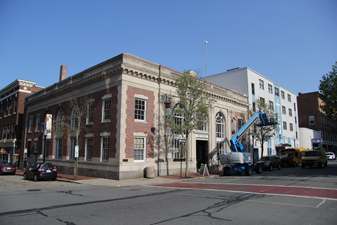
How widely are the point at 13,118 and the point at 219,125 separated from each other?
34279mm

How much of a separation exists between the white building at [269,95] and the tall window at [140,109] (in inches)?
798

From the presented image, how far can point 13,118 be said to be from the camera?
4262cm

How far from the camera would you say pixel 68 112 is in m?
28.0

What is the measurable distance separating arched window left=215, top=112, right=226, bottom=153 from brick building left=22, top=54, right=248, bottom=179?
5.40ft

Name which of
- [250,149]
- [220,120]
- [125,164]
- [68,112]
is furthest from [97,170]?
[250,149]

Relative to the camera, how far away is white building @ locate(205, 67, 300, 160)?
136 feet

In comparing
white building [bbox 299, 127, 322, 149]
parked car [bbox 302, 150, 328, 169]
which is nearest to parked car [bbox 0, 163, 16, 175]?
parked car [bbox 302, 150, 328, 169]

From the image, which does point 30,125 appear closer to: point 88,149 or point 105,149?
point 88,149

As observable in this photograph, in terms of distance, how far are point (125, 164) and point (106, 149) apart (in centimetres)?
272

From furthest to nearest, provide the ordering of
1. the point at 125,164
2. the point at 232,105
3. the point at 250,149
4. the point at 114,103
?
the point at 250,149, the point at 232,105, the point at 114,103, the point at 125,164

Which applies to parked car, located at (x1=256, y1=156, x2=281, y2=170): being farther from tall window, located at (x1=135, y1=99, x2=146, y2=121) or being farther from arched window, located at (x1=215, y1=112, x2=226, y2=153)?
tall window, located at (x1=135, y1=99, x2=146, y2=121)

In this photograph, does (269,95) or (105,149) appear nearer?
(105,149)

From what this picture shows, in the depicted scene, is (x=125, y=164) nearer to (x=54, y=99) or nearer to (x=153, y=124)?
(x=153, y=124)

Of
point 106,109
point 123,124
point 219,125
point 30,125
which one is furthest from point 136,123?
point 30,125
